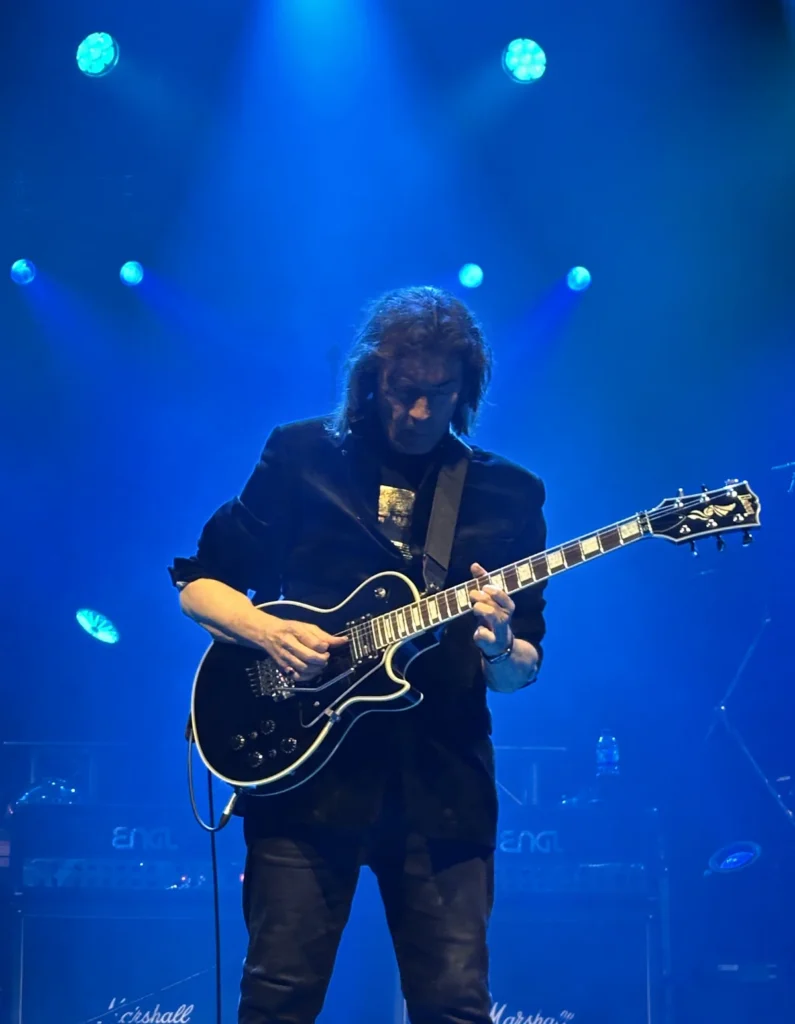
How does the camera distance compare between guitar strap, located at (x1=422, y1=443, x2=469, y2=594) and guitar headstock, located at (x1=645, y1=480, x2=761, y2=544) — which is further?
guitar strap, located at (x1=422, y1=443, x2=469, y2=594)

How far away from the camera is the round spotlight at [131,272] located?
794 centimetres

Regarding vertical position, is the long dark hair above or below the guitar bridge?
above

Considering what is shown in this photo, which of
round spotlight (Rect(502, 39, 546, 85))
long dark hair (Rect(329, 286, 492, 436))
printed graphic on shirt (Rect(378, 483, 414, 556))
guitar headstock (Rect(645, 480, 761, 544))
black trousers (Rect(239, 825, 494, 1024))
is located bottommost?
black trousers (Rect(239, 825, 494, 1024))

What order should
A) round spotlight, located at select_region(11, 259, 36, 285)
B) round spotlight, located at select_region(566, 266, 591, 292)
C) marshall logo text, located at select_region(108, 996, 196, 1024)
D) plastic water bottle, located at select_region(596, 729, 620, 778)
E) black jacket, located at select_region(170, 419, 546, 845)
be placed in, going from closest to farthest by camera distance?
1. black jacket, located at select_region(170, 419, 546, 845)
2. marshall logo text, located at select_region(108, 996, 196, 1024)
3. plastic water bottle, located at select_region(596, 729, 620, 778)
4. round spotlight, located at select_region(11, 259, 36, 285)
5. round spotlight, located at select_region(566, 266, 591, 292)

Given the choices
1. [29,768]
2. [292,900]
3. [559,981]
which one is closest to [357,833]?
[292,900]

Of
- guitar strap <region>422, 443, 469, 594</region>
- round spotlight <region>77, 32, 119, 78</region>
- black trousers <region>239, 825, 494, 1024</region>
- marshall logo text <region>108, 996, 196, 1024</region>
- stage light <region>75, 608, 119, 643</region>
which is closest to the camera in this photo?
black trousers <region>239, 825, 494, 1024</region>

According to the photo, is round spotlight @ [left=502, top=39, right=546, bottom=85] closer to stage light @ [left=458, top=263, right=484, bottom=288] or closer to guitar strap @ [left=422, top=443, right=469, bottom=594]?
stage light @ [left=458, top=263, right=484, bottom=288]

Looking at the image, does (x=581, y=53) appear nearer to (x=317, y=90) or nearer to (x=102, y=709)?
(x=317, y=90)

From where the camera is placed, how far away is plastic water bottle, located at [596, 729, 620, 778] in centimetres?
690

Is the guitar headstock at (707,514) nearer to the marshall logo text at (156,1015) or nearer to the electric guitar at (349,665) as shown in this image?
the electric guitar at (349,665)

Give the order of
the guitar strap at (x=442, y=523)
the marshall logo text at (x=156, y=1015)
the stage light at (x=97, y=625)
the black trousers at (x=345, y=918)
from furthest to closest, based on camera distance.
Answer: the stage light at (x=97, y=625)
the marshall logo text at (x=156, y=1015)
the guitar strap at (x=442, y=523)
the black trousers at (x=345, y=918)

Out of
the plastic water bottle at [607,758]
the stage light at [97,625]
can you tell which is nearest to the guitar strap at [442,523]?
the plastic water bottle at [607,758]

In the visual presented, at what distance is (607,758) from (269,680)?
14.3 feet

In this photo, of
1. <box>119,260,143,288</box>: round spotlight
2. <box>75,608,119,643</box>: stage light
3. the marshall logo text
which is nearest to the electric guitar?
the marshall logo text
